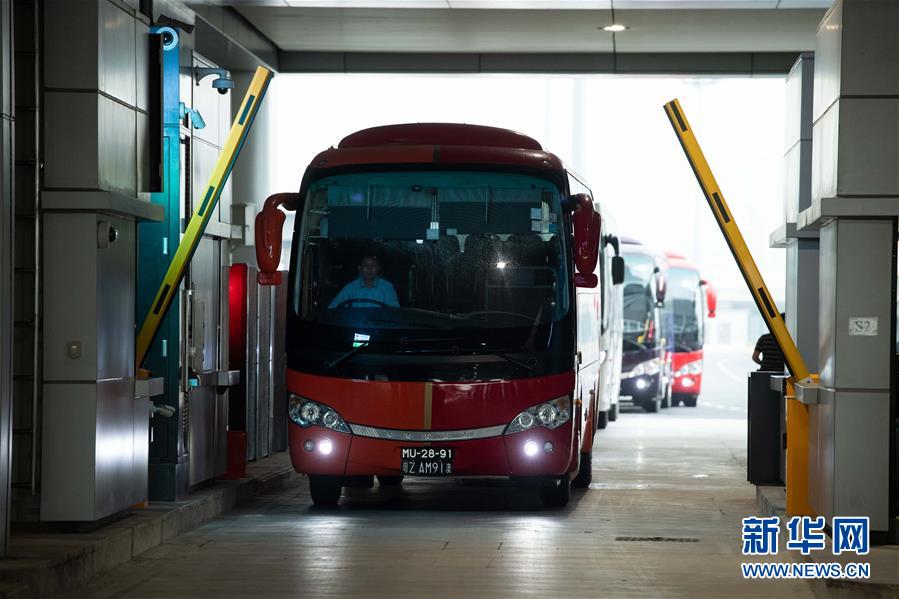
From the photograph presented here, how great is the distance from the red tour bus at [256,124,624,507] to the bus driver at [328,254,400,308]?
0.04 ft

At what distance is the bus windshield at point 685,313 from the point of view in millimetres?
38938

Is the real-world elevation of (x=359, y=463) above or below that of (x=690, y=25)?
below

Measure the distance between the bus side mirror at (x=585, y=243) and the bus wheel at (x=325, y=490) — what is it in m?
2.70

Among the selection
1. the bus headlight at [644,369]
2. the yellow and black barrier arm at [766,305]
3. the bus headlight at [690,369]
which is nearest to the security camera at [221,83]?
the yellow and black barrier arm at [766,305]

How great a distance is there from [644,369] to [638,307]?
135 cm

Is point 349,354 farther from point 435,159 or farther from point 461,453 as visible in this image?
point 435,159

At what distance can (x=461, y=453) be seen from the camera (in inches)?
511

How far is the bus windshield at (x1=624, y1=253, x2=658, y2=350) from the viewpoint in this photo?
34156 mm

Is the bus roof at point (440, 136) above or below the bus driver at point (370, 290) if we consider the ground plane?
above

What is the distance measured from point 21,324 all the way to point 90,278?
588mm

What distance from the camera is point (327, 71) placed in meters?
21.1

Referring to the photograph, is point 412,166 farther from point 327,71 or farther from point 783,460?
point 327,71

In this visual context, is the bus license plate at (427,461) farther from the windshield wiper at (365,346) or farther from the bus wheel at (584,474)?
the bus wheel at (584,474)

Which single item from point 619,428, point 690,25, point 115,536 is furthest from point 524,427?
point 619,428
